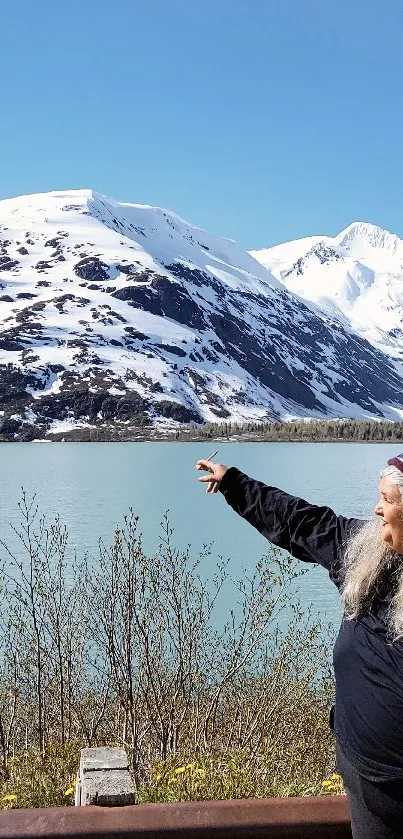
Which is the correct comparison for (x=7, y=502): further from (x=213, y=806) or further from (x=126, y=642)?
(x=213, y=806)

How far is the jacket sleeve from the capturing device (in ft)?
9.90

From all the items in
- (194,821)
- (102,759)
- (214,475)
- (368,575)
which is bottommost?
(102,759)

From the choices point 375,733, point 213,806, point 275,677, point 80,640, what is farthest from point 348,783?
point 80,640

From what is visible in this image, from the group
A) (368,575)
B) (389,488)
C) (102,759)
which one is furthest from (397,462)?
(102,759)

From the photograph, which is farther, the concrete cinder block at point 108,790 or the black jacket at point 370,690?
the concrete cinder block at point 108,790

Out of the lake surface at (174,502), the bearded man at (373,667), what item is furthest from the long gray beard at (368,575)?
the lake surface at (174,502)

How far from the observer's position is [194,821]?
2.70 metres

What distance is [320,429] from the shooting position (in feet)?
640

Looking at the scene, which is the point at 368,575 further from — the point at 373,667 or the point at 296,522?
the point at 296,522

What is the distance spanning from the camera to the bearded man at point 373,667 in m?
2.48

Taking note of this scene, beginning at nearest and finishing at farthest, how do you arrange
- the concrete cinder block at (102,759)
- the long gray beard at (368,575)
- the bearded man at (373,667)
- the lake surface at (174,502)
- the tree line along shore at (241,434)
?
the bearded man at (373,667) < the long gray beard at (368,575) < the concrete cinder block at (102,759) < the lake surface at (174,502) < the tree line along shore at (241,434)

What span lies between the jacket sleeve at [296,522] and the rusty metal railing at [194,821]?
0.78 m

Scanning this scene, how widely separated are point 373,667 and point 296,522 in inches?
28.1

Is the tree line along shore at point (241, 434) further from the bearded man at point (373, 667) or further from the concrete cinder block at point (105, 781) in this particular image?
the bearded man at point (373, 667)
